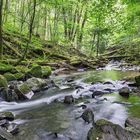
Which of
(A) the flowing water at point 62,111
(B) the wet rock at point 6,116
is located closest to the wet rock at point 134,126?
(A) the flowing water at point 62,111

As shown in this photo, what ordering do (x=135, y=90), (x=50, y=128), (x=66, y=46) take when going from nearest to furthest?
(x=50, y=128) < (x=135, y=90) < (x=66, y=46)

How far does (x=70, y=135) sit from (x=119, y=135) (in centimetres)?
121

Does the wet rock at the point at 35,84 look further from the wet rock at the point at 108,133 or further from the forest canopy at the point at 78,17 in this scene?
the wet rock at the point at 108,133

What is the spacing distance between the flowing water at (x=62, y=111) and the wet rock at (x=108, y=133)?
1.64 feet

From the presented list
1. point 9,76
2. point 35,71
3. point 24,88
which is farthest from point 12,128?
point 35,71

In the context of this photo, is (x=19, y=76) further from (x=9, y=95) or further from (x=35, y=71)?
(x=9, y=95)

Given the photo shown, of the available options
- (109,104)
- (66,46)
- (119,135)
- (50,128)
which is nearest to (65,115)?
(50,128)

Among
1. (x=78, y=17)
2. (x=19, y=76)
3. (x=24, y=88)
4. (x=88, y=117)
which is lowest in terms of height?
(x=88, y=117)

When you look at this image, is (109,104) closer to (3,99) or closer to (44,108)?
(44,108)

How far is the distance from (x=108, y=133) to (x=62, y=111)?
2.78 m

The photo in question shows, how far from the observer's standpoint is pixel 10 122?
653 cm

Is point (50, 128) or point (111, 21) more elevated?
point (111, 21)

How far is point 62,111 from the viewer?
7695 millimetres

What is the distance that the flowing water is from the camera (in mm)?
5977
